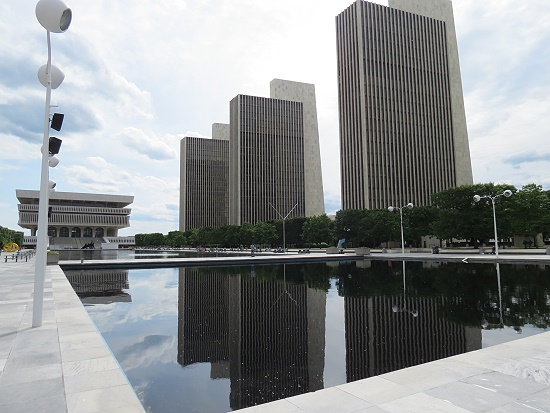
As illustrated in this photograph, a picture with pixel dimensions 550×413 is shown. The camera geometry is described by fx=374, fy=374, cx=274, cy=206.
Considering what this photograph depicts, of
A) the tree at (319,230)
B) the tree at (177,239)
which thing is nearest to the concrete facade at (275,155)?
the tree at (177,239)

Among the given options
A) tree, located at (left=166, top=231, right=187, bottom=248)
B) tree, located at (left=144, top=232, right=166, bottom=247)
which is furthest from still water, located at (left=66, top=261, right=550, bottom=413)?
tree, located at (left=144, top=232, right=166, bottom=247)

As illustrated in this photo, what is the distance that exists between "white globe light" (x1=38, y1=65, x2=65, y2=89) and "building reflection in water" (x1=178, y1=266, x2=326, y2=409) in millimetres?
7500

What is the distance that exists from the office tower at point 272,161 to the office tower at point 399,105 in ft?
140

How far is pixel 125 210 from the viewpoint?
156 m

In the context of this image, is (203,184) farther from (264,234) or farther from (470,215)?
(470,215)

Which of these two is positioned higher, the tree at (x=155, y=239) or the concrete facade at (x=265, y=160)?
Result: the concrete facade at (x=265, y=160)

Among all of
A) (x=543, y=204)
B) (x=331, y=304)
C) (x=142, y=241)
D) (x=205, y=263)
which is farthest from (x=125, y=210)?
(x=331, y=304)

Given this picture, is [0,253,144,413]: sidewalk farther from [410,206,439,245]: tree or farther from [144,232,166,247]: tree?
[144,232,166,247]: tree

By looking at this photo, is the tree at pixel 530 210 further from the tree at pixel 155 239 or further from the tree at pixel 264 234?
the tree at pixel 155 239

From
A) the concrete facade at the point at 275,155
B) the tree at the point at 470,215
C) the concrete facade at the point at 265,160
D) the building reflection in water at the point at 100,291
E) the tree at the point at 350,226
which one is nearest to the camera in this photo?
the building reflection in water at the point at 100,291

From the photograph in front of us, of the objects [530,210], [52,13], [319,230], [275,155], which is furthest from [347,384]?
[275,155]

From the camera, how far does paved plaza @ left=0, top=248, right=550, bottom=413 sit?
4.55 meters

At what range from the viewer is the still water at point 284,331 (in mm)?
6449

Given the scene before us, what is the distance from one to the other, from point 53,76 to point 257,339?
8.75 meters
